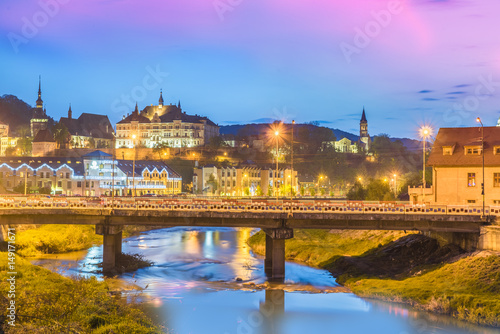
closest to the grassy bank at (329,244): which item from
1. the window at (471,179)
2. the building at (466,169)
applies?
the building at (466,169)

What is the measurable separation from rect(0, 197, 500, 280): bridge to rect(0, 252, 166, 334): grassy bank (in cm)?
1232

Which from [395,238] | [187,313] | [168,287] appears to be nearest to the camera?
[187,313]

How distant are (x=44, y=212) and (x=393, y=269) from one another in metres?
33.8

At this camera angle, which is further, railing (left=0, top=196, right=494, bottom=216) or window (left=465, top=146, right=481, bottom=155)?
window (left=465, top=146, right=481, bottom=155)

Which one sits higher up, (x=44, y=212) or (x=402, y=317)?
(x=44, y=212)

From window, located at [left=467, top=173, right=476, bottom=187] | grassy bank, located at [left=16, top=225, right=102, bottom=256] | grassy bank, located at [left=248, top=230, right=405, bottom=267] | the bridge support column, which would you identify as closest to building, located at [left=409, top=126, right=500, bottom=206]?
window, located at [left=467, top=173, right=476, bottom=187]

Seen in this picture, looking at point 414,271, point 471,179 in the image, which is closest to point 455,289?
point 414,271

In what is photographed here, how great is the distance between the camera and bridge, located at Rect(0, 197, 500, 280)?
5034cm

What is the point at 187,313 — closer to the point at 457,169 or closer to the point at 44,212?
the point at 44,212

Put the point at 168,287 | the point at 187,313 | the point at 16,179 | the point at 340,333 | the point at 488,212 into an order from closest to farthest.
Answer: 1. the point at 340,333
2. the point at 187,313
3. the point at 488,212
4. the point at 168,287
5. the point at 16,179

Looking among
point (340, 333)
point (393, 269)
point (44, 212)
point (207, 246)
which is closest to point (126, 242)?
point (207, 246)

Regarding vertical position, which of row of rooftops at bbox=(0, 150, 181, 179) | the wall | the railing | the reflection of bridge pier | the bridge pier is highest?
row of rooftops at bbox=(0, 150, 181, 179)

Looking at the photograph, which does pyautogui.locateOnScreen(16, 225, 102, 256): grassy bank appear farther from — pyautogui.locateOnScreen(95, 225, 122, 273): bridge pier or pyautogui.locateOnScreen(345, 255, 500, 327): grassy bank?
pyautogui.locateOnScreen(345, 255, 500, 327): grassy bank

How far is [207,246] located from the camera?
85625mm
